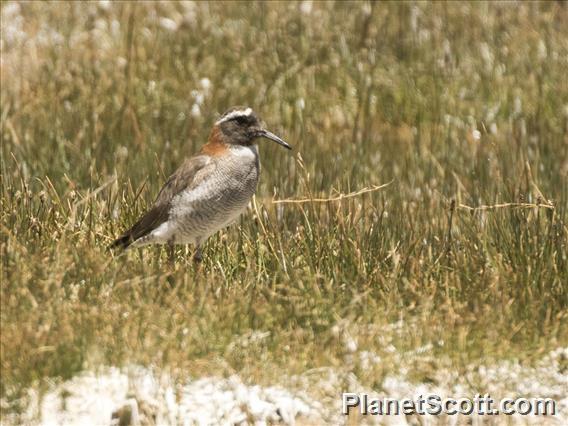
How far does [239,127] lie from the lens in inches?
334

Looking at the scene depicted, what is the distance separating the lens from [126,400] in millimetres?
6270

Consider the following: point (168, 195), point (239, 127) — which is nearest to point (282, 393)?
point (168, 195)

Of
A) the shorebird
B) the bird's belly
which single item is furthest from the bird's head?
the bird's belly

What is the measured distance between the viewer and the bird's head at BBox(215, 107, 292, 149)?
333 inches

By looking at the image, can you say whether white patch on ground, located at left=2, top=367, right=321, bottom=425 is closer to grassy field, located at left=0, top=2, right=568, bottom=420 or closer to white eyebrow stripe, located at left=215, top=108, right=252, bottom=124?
grassy field, located at left=0, top=2, right=568, bottom=420

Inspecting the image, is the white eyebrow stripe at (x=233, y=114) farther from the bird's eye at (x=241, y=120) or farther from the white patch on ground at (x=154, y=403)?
the white patch on ground at (x=154, y=403)

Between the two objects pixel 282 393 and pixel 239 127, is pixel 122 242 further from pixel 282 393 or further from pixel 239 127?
pixel 282 393

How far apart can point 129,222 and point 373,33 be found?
5.27 metres

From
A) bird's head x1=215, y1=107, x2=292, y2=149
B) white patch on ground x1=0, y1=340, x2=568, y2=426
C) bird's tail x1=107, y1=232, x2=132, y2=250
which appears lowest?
white patch on ground x1=0, y1=340, x2=568, y2=426

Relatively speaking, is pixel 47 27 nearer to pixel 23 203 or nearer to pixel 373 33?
pixel 373 33

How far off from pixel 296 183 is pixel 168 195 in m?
1.78

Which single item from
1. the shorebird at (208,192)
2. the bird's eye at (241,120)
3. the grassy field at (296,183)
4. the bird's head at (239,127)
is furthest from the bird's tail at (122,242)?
the bird's eye at (241,120)

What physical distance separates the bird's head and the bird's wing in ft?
0.70

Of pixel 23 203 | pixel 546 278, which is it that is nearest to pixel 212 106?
pixel 23 203
